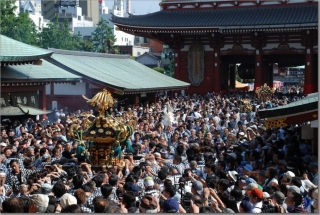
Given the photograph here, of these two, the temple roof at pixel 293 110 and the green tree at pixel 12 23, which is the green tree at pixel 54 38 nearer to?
the green tree at pixel 12 23

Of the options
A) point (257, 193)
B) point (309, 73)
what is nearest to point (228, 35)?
point (309, 73)

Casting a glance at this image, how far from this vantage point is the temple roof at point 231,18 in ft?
127

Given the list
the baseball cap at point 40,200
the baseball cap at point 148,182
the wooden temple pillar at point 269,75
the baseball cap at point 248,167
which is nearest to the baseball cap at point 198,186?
the baseball cap at point 148,182

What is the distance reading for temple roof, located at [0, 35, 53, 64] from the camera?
75.5 ft

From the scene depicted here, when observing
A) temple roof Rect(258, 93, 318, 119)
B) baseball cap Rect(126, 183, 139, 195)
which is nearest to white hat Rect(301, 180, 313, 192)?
temple roof Rect(258, 93, 318, 119)

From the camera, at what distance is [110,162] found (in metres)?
13.9

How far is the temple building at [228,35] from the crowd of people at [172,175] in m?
20.2

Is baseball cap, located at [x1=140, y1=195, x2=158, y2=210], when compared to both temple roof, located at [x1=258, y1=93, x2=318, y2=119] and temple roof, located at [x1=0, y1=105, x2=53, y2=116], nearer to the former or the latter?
temple roof, located at [x1=258, y1=93, x2=318, y2=119]

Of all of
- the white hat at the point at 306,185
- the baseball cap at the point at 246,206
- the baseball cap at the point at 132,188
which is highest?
the baseball cap at the point at 246,206

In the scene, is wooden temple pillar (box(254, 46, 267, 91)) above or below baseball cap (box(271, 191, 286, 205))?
above

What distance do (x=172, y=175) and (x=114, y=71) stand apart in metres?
23.3

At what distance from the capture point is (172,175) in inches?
457

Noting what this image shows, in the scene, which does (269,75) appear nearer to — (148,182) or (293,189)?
(148,182)

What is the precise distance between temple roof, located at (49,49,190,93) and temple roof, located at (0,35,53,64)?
4.52m
